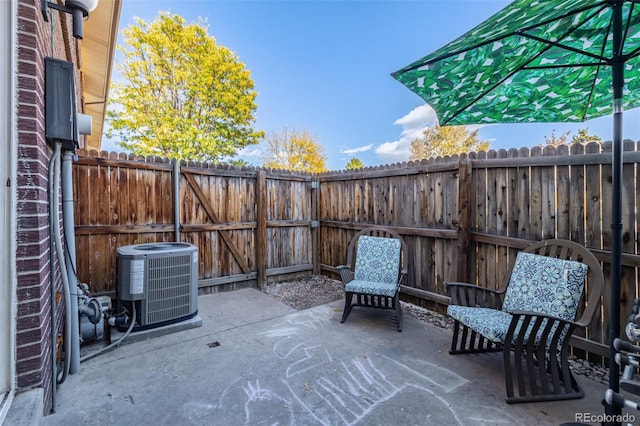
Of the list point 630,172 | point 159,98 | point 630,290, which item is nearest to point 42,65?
point 630,172

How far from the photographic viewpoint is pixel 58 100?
5.95 ft

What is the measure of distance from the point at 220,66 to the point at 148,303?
10.6 meters

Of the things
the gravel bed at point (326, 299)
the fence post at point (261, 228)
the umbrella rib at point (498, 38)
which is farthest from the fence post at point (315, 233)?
the umbrella rib at point (498, 38)

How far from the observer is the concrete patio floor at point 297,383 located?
1.78 m

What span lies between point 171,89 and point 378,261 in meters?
10.9

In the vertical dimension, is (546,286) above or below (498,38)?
below

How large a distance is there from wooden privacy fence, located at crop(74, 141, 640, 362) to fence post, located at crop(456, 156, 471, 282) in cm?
1

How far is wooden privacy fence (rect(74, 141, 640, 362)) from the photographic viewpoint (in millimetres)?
2395

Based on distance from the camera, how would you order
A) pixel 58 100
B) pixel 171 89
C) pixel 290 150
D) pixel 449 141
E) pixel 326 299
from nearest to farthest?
Answer: pixel 58 100 < pixel 326 299 < pixel 171 89 < pixel 449 141 < pixel 290 150

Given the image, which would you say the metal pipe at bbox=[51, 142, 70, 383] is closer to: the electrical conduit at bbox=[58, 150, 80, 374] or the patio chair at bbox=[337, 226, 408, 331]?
the electrical conduit at bbox=[58, 150, 80, 374]

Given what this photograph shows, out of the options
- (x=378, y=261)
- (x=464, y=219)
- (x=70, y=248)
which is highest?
(x=464, y=219)

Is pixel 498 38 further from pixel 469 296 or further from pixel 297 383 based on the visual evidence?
pixel 297 383

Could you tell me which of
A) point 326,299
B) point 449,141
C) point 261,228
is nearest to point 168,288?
point 261,228

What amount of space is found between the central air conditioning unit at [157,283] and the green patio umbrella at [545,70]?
280cm
